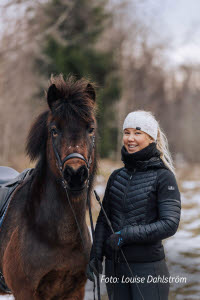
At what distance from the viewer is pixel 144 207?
248 centimetres

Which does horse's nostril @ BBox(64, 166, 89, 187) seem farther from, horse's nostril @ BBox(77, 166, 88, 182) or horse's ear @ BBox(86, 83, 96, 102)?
horse's ear @ BBox(86, 83, 96, 102)

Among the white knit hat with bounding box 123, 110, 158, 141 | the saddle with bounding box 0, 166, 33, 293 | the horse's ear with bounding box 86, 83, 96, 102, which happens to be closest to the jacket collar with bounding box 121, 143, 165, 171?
the white knit hat with bounding box 123, 110, 158, 141

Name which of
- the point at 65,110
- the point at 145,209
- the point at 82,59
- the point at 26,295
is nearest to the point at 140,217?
the point at 145,209

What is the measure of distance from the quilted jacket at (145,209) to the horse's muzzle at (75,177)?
1.16ft

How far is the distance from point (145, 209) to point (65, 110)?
93cm

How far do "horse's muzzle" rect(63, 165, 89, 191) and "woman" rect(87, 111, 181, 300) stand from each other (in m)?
0.35

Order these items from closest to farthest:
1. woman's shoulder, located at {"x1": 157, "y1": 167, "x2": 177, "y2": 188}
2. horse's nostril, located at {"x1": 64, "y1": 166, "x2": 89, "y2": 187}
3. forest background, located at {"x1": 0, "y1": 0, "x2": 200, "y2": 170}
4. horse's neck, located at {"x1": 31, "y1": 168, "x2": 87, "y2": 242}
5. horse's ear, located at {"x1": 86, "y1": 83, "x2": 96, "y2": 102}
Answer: horse's nostril, located at {"x1": 64, "y1": 166, "x2": 89, "y2": 187} → woman's shoulder, located at {"x1": 157, "y1": 167, "x2": 177, "y2": 188} → horse's neck, located at {"x1": 31, "y1": 168, "x2": 87, "y2": 242} → horse's ear, located at {"x1": 86, "y1": 83, "x2": 96, "y2": 102} → forest background, located at {"x1": 0, "y1": 0, "x2": 200, "y2": 170}

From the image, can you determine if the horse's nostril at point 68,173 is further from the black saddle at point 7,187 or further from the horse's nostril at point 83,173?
the black saddle at point 7,187

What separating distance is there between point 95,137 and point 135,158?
48 cm

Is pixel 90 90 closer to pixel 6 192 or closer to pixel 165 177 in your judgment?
pixel 165 177

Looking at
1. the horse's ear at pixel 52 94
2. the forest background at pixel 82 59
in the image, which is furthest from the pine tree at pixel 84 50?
the horse's ear at pixel 52 94

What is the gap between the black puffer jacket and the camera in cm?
238

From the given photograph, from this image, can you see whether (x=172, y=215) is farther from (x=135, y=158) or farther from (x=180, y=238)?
(x=180, y=238)

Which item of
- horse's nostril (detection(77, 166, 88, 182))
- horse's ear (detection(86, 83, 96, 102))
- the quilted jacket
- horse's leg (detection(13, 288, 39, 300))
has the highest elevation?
horse's ear (detection(86, 83, 96, 102))
